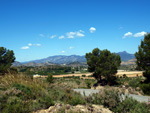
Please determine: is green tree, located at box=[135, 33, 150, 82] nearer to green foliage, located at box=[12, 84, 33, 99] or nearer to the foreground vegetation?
the foreground vegetation

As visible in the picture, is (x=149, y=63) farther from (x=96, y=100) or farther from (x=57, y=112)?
(x=57, y=112)

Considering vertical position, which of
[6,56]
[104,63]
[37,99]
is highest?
[6,56]

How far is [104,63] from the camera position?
3066cm

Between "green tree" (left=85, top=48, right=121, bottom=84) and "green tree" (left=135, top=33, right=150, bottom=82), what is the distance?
11994 millimetres

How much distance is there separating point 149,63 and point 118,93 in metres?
13.3

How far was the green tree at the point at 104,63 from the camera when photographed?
30.3 m

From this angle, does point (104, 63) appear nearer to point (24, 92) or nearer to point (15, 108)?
point (24, 92)

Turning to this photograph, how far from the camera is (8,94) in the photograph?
17.6 feet

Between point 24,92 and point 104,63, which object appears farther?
point 104,63

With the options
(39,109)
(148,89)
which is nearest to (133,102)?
(39,109)

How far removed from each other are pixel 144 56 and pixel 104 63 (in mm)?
13529

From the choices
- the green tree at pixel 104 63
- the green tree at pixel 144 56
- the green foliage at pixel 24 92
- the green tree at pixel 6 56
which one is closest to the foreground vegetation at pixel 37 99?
the green foliage at pixel 24 92

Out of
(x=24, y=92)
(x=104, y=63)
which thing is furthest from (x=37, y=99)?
(x=104, y=63)

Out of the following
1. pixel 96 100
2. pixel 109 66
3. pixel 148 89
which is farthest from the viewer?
pixel 109 66
